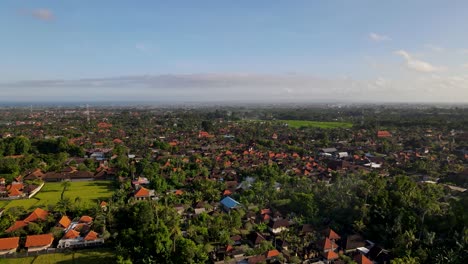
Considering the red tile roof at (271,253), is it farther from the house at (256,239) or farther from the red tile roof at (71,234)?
the red tile roof at (71,234)

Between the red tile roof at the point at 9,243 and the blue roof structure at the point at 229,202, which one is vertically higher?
the blue roof structure at the point at 229,202

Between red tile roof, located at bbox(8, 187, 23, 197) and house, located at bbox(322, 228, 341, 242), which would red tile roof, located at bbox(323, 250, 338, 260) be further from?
red tile roof, located at bbox(8, 187, 23, 197)

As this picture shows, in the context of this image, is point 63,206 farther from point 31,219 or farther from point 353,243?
point 353,243

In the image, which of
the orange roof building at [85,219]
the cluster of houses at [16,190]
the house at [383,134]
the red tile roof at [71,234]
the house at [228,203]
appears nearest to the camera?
the red tile roof at [71,234]

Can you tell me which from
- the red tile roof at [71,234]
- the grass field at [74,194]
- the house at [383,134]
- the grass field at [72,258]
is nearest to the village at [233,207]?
the red tile roof at [71,234]

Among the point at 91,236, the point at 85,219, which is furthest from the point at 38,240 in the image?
the point at 85,219

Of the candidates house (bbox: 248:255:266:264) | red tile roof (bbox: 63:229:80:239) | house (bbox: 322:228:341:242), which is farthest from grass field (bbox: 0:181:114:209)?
house (bbox: 322:228:341:242)
